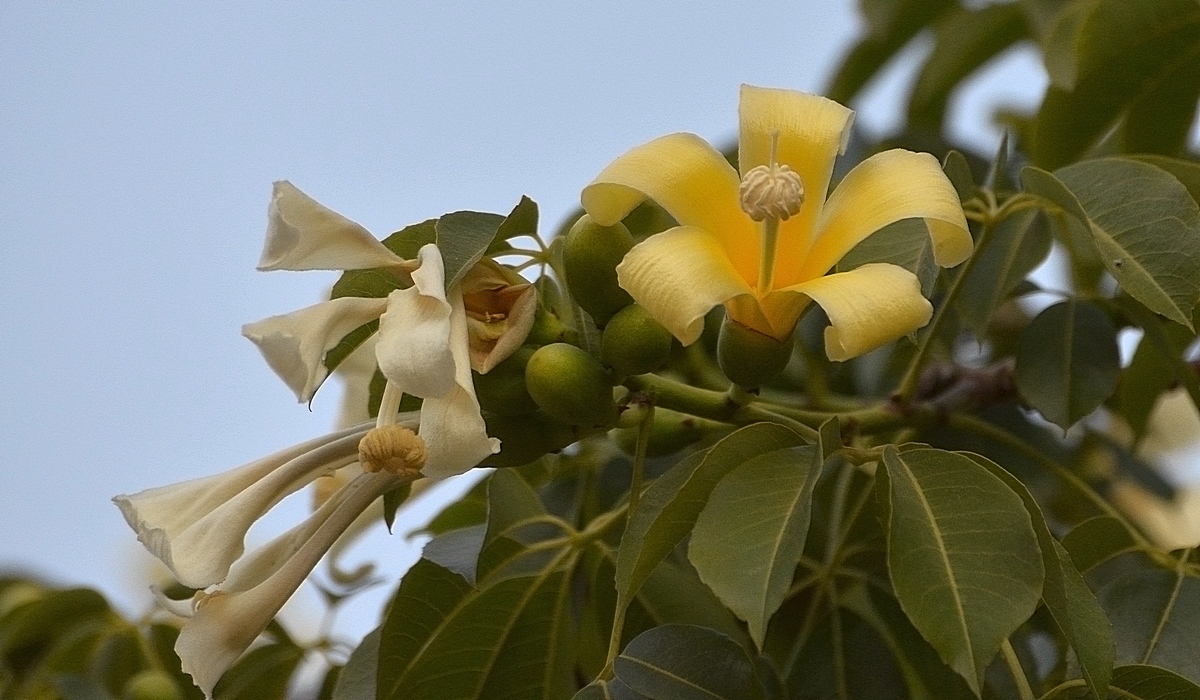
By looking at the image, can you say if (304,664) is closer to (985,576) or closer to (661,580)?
(661,580)

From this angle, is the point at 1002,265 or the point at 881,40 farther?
the point at 881,40


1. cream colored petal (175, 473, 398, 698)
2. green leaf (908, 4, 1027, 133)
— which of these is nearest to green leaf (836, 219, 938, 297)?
cream colored petal (175, 473, 398, 698)

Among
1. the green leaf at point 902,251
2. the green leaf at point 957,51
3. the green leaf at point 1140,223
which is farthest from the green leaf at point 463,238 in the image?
the green leaf at point 957,51

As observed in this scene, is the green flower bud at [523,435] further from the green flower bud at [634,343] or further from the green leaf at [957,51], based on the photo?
the green leaf at [957,51]

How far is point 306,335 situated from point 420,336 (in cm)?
9

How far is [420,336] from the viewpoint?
0.69 metres

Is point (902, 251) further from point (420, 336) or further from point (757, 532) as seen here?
point (420, 336)

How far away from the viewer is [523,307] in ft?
2.63

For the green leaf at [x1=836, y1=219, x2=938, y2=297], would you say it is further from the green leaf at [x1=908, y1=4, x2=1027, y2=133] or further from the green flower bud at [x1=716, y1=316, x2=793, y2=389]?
the green leaf at [x1=908, y1=4, x2=1027, y2=133]

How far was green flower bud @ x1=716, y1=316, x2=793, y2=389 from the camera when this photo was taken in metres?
0.81

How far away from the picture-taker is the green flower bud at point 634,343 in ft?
2.67

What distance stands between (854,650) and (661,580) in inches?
6.7

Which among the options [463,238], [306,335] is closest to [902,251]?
[463,238]

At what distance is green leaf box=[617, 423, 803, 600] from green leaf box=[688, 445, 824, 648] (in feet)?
0.04
